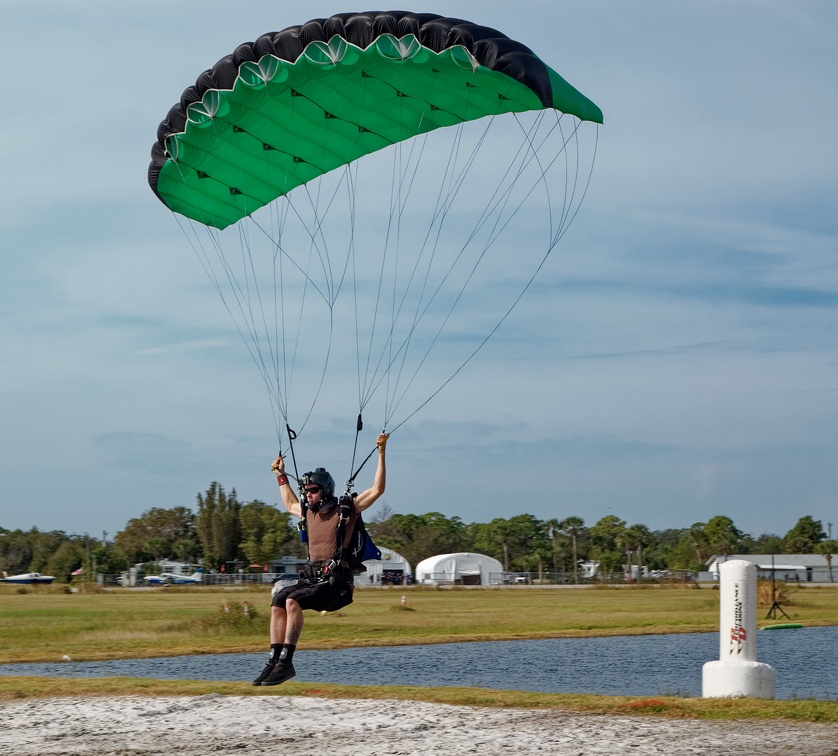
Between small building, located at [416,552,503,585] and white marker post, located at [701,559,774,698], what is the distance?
79.7m

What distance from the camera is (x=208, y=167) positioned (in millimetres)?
15789

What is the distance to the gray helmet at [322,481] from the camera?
1095cm

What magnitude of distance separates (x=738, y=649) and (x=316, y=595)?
6.03 m

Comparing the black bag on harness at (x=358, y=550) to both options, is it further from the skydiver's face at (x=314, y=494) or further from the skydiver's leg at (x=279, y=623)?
the skydiver's leg at (x=279, y=623)

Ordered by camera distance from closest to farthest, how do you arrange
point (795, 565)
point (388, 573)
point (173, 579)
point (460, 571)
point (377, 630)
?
1. point (377, 630)
2. point (460, 571)
3. point (173, 579)
4. point (388, 573)
5. point (795, 565)

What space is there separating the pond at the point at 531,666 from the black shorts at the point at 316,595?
30.4 ft

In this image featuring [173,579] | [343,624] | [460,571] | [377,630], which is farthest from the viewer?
[173,579]

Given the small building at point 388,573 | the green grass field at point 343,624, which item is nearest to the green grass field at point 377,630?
the green grass field at point 343,624

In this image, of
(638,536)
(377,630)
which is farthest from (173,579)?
(377,630)

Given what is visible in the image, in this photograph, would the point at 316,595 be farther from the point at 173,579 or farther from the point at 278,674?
Answer: the point at 173,579

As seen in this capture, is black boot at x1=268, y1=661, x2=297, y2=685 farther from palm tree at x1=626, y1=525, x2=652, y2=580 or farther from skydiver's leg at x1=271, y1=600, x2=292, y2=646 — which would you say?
palm tree at x1=626, y1=525, x2=652, y2=580

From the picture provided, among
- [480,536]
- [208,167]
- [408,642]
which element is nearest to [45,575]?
[480,536]

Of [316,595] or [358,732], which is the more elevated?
[316,595]

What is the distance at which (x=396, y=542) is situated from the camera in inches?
4722
